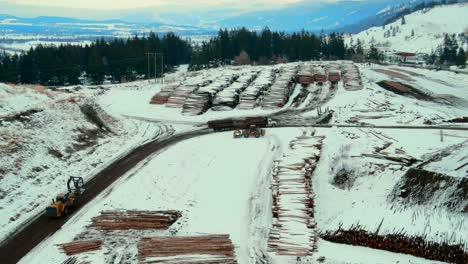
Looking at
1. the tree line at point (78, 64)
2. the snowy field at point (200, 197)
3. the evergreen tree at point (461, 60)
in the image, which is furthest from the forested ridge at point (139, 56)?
the snowy field at point (200, 197)

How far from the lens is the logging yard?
20.9 metres

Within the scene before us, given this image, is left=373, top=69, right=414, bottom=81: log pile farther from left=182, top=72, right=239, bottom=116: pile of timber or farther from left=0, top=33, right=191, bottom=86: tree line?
left=0, top=33, right=191, bottom=86: tree line

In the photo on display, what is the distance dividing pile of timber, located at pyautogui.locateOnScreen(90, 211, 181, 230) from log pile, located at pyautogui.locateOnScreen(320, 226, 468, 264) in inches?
327

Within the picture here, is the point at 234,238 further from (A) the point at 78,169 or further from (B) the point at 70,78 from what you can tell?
(B) the point at 70,78

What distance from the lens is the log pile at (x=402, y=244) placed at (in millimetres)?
19672

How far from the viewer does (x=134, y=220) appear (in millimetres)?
24172

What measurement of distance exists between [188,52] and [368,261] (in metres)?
110

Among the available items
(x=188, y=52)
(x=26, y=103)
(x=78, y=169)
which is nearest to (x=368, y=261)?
(x=78, y=169)

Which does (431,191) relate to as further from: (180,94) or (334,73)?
(334,73)

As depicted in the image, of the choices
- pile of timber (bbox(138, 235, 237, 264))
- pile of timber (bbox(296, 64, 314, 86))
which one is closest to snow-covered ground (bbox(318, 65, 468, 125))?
pile of timber (bbox(296, 64, 314, 86))

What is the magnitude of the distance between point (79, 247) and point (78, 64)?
7618 cm

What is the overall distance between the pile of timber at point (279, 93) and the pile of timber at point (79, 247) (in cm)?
3694

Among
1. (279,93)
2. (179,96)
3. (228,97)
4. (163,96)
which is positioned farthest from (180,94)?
(279,93)

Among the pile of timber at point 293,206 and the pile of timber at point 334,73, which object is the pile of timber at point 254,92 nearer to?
the pile of timber at point 334,73
